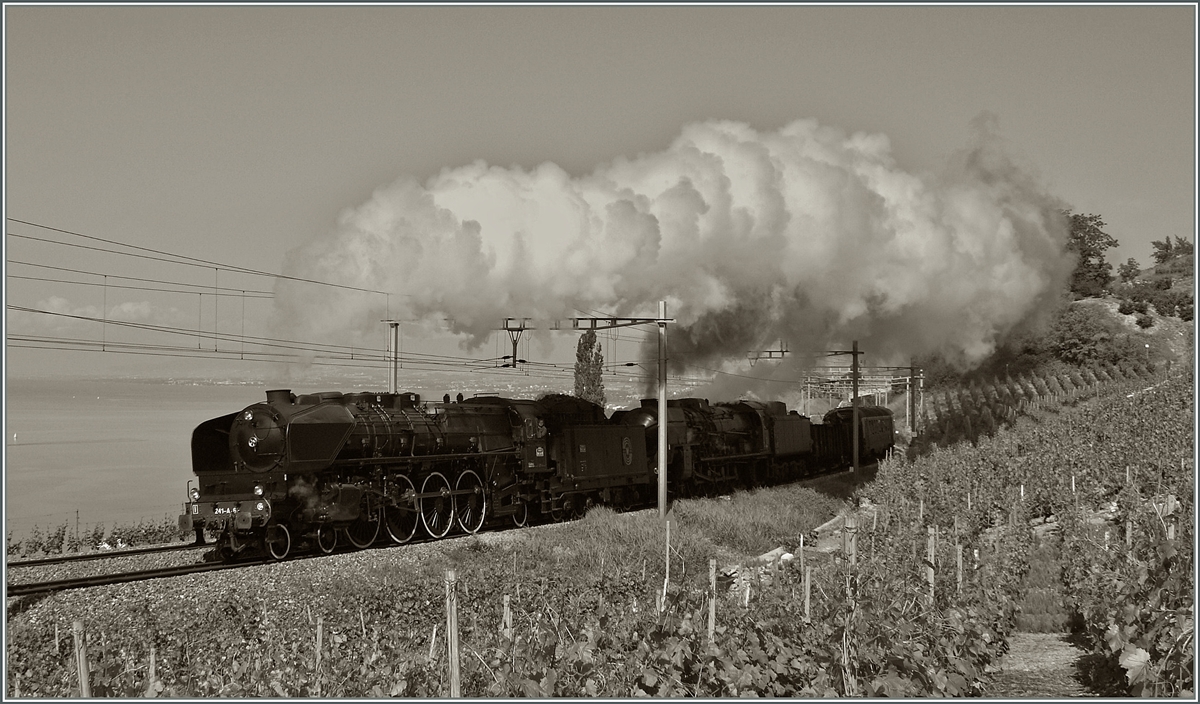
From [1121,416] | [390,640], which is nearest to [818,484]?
[1121,416]

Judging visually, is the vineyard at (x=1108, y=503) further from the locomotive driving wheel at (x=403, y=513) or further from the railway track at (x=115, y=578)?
the railway track at (x=115, y=578)

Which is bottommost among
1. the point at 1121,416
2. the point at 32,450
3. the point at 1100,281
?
the point at 32,450

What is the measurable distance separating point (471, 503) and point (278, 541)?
4817 millimetres

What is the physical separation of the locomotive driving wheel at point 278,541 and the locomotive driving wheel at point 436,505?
2958mm

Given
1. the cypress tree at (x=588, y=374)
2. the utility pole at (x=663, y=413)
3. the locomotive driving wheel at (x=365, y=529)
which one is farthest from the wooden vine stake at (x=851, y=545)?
the cypress tree at (x=588, y=374)

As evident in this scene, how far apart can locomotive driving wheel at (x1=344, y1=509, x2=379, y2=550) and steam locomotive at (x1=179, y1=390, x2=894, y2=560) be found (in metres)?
0.03

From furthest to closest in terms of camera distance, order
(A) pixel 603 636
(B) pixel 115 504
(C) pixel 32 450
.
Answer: (C) pixel 32 450 < (B) pixel 115 504 < (A) pixel 603 636

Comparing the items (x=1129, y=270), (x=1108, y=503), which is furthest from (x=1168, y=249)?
(x=1108, y=503)

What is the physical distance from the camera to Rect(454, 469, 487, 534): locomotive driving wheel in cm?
2202

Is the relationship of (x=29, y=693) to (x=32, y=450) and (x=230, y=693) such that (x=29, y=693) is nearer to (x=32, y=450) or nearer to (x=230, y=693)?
(x=230, y=693)

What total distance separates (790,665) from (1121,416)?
28.6 m

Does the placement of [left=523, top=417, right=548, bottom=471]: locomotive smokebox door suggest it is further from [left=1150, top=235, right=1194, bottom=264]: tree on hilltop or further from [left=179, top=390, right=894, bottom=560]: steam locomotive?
[left=1150, top=235, right=1194, bottom=264]: tree on hilltop

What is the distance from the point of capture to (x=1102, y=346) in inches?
2296

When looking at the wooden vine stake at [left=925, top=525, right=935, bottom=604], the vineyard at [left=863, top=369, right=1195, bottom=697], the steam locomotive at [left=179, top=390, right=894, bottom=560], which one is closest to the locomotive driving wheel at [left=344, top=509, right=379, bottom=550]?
the steam locomotive at [left=179, top=390, right=894, bottom=560]
